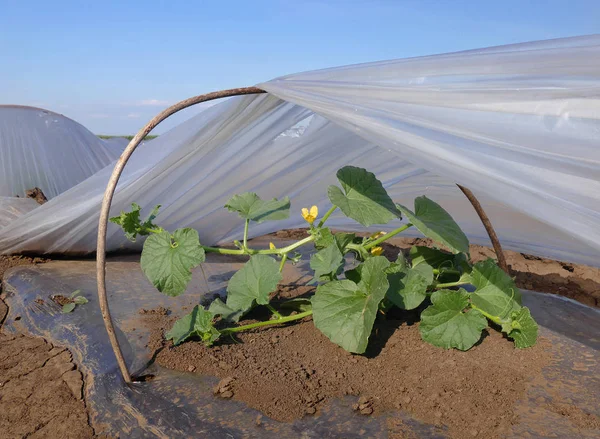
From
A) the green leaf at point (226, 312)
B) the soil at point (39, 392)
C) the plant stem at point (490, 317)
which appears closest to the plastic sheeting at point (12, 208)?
the soil at point (39, 392)

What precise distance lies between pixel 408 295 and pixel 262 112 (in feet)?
3.59

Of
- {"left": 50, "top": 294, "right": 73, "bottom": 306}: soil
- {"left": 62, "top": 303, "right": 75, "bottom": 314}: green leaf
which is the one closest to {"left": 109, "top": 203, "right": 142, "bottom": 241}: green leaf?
{"left": 62, "top": 303, "right": 75, "bottom": 314}: green leaf

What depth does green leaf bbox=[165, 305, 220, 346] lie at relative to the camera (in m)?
2.11

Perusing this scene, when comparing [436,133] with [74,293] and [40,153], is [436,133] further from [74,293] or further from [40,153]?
[40,153]

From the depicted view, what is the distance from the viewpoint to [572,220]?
137 centimetres

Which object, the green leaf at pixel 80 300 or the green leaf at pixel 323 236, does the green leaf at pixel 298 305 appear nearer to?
the green leaf at pixel 323 236

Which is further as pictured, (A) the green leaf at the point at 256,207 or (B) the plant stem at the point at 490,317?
(A) the green leaf at the point at 256,207

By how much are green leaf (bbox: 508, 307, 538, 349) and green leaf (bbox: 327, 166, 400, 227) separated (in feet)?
→ 1.96

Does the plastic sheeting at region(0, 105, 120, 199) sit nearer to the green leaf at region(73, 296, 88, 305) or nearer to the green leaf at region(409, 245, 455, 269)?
the green leaf at region(73, 296, 88, 305)

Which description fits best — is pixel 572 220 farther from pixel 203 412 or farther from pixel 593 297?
pixel 593 297

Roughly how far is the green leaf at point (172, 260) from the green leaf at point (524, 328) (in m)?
1.22

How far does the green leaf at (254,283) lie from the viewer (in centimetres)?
219

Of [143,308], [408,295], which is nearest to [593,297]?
[408,295]

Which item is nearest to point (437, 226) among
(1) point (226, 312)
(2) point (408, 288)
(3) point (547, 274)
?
(2) point (408, 288)
